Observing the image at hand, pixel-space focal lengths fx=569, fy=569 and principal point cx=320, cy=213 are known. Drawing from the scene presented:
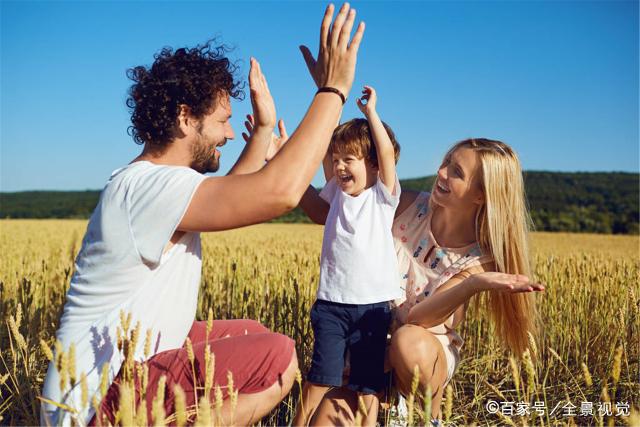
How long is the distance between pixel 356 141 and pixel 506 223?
78cm

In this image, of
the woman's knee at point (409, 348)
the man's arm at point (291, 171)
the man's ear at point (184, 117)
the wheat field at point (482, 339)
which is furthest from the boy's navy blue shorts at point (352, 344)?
the man's ear at point (184, 117)

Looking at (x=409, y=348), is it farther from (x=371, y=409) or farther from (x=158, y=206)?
(x=158, y=206)

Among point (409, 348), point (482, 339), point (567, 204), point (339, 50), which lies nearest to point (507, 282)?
point (409, 348)

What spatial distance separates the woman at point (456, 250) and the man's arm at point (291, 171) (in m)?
0.92

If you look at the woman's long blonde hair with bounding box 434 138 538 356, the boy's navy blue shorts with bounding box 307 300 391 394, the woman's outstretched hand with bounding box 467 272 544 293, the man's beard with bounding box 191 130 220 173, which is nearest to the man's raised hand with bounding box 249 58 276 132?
the man's beard with bounding box 191 130 220 173

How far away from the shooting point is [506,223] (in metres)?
2.60

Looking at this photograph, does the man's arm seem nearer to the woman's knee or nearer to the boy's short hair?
the boy's short hair

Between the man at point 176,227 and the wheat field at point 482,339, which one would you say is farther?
the wheat field at point 482,339

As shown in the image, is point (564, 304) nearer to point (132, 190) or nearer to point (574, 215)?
point (132, 190)

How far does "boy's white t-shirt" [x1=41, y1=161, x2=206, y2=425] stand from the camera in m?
1.80

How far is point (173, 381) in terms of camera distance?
1902mm

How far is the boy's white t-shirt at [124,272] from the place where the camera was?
1796 millimetres

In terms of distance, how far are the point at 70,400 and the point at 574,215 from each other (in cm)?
3675

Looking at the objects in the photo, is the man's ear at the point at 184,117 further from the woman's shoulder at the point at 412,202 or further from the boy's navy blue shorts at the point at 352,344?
the woman's shoulder at the point at 412,202
